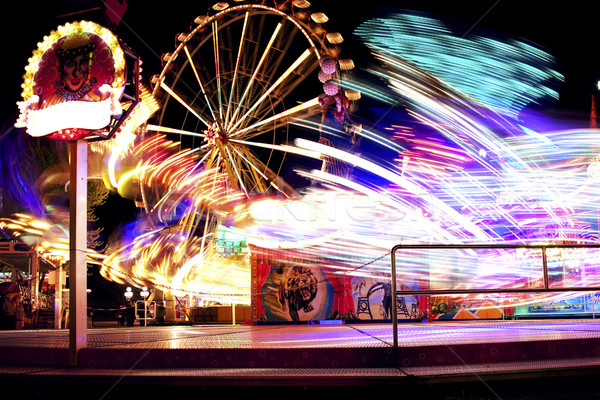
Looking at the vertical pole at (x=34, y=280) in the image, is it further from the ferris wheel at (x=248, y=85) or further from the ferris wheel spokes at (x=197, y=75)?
the ferris wheel spokes at (x=197, y=75)

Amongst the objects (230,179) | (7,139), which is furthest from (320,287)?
(7,139)

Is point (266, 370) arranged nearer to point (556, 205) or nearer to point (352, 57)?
point (352, 57)

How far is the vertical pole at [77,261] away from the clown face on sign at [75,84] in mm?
289

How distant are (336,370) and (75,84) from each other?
420cm

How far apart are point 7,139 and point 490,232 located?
60.1 ft

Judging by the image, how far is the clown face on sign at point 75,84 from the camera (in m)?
5.91

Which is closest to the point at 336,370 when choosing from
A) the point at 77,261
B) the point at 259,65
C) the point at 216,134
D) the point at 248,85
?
the point at 77,261

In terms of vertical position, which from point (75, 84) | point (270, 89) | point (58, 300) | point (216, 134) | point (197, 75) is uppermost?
point (197, 75)

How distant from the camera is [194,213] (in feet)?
63.7

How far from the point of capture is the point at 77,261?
569 cm

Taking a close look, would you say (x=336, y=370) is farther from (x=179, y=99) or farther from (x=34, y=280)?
(x=34, y=280)

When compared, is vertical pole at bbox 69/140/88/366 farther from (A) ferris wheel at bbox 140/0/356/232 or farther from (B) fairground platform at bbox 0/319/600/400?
(A) ferris wheel at bbox 140/0/356/232

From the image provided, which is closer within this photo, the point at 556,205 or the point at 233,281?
the point at 556,205

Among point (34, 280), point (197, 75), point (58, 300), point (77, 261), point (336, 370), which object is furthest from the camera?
point (34, 280)
